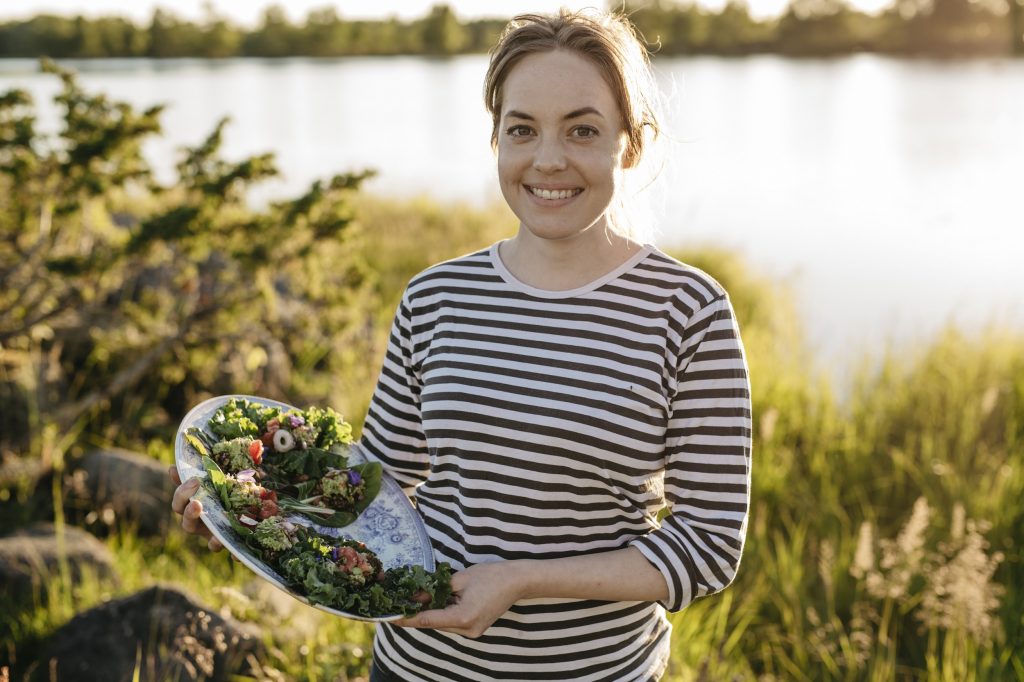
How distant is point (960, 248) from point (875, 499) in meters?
9.92

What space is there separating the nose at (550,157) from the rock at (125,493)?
345 centimetres

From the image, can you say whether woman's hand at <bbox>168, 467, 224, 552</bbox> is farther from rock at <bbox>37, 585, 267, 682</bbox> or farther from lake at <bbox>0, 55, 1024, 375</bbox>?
rock at <bbox>37, 585, 267, 682</bbox>

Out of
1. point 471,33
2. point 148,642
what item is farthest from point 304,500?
point 471,33

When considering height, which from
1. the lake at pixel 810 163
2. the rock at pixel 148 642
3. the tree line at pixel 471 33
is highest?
the tree line at pixel 471 33

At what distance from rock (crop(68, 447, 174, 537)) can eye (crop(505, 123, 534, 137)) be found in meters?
3.40

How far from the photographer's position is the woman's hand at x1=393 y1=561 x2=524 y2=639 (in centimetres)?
173

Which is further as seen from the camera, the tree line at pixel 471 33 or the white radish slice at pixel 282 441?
the tree line at pixel 471 33

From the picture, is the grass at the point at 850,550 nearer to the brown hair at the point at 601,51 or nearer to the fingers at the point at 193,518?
the fingers at the point at 193,518

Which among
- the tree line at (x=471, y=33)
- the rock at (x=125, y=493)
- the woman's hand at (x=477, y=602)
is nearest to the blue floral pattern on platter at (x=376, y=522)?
the woman's hand at (x=477, y=602)

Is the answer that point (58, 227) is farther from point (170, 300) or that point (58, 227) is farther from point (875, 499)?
point (875, 499)

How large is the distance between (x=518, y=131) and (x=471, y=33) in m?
66.6

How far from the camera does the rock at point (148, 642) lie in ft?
10.3

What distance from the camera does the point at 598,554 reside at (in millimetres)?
1823

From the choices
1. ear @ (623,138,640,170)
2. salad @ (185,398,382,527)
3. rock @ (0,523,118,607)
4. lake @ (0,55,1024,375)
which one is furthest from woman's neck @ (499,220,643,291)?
rock @ (0,523,118,607)
